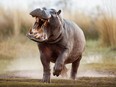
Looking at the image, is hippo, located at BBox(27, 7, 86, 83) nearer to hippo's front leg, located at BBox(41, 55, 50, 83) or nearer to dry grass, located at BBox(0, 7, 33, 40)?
hippo's front leg, located at BBox(41, 55, 50, 83)

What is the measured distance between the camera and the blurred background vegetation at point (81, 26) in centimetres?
462

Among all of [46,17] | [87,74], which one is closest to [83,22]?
[87,74]

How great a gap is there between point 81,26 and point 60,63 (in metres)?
1.08

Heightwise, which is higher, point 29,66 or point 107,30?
point 107,30

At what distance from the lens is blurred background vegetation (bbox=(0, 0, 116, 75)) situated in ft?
15.1

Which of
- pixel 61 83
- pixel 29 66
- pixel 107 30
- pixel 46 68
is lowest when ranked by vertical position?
pixel 61 83

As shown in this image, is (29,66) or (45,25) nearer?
(45,25)

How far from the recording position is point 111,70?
4.36 meters

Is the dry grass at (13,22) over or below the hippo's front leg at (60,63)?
over

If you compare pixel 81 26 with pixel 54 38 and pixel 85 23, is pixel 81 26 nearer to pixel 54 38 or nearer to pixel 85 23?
pixel 85 23

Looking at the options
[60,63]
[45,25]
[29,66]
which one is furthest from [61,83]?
[29,66]

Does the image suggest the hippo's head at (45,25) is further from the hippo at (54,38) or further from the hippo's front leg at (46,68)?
the hippo's front leg at (46,68)

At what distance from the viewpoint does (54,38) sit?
369cm

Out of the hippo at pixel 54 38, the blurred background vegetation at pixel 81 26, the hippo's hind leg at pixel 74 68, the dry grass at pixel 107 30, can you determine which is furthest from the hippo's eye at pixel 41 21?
the dry grass at pixel 107 30
